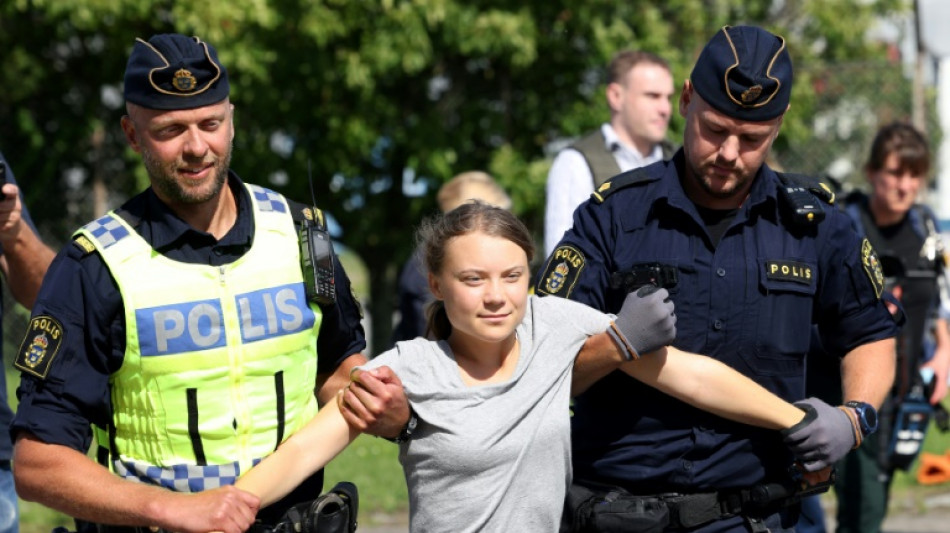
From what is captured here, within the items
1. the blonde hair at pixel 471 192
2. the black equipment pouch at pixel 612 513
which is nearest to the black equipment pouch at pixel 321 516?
the black equipment pouch at pixel 612 513

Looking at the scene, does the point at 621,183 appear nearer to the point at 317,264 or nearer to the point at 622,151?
the point at 317,264

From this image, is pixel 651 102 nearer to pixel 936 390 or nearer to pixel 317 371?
pixel 936 390

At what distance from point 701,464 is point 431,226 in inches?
35.3

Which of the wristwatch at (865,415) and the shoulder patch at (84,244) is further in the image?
the wristwatch at (865,415)

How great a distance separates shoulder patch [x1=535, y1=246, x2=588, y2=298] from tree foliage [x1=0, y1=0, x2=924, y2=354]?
8212 millimetres

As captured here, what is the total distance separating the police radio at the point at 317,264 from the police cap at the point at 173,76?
1.26ft

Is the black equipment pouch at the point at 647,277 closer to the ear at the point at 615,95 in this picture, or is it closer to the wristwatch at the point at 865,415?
the wristwatch at the point at 865,415

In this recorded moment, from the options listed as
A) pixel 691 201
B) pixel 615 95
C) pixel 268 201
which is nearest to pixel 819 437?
pixel 691 201

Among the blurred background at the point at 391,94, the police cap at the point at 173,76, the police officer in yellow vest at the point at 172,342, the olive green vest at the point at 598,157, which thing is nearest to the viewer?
the police officer in yellow vest at the point at 172,342

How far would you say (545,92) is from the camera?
13.1m

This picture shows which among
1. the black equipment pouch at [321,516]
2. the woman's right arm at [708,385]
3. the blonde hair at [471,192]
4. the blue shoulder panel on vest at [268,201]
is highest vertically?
the blue shoulder panel on vest at [268,201]

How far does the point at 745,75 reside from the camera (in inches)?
133

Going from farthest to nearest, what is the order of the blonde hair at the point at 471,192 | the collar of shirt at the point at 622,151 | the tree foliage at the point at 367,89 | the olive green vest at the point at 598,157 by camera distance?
the tree foliage at the point at 367,89 → the blonde hair at the point at 471,192 → the collar of shirt at the point at 622,151 → the olive green vest at the point at 598,157

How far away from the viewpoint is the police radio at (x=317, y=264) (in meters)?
3.31
